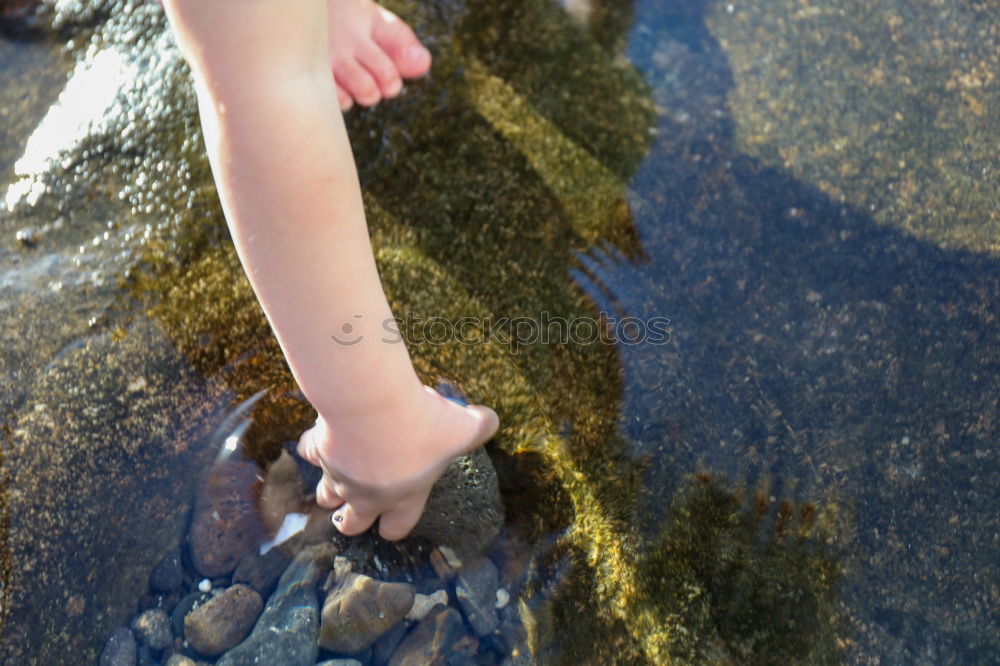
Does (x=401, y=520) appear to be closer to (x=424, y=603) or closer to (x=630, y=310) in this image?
(x=424, y=603)

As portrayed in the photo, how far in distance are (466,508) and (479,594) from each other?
177 mm

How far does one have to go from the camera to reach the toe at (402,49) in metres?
2.46

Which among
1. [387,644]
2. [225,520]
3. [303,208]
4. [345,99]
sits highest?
[303,208]

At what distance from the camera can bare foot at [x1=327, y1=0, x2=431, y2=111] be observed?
7.94 ft

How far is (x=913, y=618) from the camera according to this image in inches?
66.7

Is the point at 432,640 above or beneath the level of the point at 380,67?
beneath

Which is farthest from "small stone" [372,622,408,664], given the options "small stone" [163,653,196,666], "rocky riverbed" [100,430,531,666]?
"small stone" [163,653,196,666]

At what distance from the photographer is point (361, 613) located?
1.86m

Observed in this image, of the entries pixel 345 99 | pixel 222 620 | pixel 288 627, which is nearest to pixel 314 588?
pixel 288 627

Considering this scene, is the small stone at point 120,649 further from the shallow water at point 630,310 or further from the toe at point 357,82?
the toe at point 357,82

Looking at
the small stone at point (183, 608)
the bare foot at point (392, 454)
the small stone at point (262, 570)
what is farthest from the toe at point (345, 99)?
the small stone at point (183, 608)

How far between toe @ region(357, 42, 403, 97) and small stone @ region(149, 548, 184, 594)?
1309mm

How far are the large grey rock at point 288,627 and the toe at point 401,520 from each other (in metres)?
0.18

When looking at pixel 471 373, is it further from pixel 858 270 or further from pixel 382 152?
pixel 858 270
